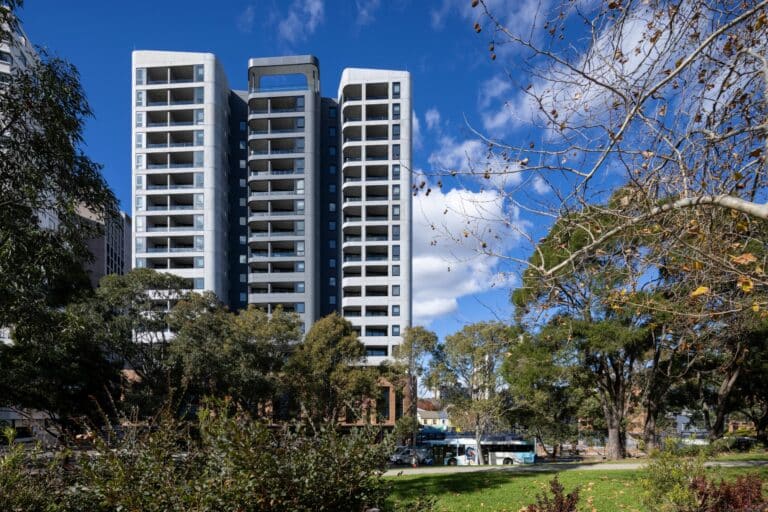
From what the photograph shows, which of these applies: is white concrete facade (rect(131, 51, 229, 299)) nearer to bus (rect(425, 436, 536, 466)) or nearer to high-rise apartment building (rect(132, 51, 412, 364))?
high-rise apartment building (rect(132, 51, 412, 364))

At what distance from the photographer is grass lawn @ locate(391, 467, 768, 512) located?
27.0 ft

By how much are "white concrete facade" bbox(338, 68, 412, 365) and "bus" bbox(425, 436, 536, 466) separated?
9614mm

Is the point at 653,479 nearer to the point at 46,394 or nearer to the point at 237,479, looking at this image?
the point at 237,479

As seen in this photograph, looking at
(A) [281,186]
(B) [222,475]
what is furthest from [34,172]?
(A) [281,186]

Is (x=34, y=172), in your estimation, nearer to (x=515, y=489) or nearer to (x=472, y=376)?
(x=515, y=489)

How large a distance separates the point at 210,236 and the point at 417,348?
21.8 m

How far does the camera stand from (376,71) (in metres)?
41.8

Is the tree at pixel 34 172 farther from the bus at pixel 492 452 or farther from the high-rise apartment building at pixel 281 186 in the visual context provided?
the high-rise apartment building at pixel 281 186

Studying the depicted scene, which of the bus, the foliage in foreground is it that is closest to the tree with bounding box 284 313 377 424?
the bus

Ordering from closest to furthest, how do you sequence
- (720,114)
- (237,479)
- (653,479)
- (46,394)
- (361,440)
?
(237,479), (361,440), (720,114), (653,479), (46,394)

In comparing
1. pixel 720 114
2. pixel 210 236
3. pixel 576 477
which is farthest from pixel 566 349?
pixel 210 236

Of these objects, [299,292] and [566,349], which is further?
[299,292]

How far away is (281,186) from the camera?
137 ft

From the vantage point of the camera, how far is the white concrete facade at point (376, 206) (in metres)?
40.0
